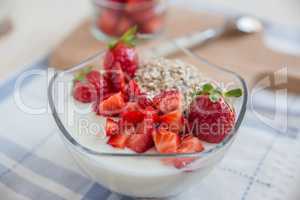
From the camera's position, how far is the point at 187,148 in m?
1.00

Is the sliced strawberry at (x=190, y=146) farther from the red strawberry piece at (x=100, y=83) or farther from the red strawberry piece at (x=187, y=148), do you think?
the red strawberry piece at (x=100, y=83)

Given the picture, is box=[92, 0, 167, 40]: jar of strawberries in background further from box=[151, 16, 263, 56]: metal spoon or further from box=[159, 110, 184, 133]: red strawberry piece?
box=[159, 110, 184, 133]: red strawberry piece

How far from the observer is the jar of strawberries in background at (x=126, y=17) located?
1741mm

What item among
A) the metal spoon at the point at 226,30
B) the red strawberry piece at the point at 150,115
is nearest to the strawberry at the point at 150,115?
the red strawberry piece at the point at 150,115

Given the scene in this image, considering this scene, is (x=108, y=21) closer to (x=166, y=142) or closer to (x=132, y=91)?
(x=132, y=91)

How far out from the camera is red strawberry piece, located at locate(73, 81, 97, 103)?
3.85ft

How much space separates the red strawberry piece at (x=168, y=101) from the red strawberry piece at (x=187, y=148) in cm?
8

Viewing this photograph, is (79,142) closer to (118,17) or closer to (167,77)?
(167,77)

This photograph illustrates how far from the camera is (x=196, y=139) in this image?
1.02 meters

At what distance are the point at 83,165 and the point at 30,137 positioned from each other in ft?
1.03

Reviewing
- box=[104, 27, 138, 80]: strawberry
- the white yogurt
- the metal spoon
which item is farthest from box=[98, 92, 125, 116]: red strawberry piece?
the metal spoon

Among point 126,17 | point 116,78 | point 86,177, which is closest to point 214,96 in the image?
point 116,78

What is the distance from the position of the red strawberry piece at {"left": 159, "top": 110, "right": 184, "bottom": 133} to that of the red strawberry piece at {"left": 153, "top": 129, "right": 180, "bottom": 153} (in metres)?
0.03

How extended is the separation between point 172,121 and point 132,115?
0.09 m
